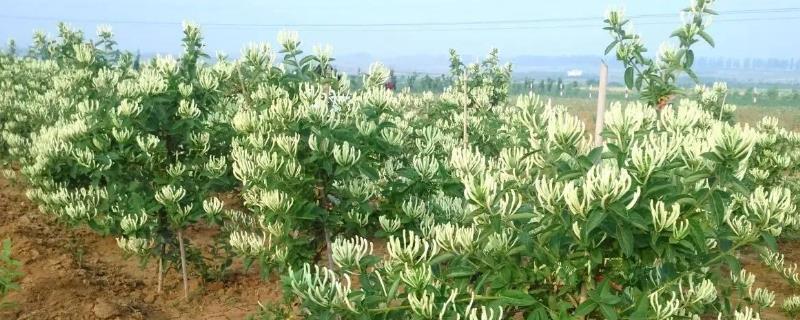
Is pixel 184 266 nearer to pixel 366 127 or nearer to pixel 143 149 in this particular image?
pixel 143 149

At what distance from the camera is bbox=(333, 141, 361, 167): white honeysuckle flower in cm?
416

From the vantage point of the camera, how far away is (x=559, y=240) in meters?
2.68

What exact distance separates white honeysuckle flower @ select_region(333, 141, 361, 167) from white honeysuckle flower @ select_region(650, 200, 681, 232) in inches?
80.1

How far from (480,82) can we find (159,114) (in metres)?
5.83

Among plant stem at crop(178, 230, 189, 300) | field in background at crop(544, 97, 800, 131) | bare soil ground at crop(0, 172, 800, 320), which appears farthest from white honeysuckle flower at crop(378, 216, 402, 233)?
field in background at crop(544, 97, 800, 131)

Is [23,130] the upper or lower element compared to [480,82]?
lower

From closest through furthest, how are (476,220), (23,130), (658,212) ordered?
1. (658,212)
2. (476,220)
3. (23,130)

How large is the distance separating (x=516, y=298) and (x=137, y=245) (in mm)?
5087

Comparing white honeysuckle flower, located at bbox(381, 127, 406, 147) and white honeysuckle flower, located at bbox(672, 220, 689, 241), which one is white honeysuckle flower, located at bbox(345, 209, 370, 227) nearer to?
white honeysuckle flower, located at bbox(381, 127, 406, 147)

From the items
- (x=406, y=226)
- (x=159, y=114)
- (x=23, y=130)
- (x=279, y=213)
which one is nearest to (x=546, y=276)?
(x=406, y=226)

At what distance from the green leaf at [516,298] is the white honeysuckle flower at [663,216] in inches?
21.2

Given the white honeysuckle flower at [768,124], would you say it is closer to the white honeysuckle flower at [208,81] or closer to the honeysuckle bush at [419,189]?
the honeysuckle bush at [419,189]

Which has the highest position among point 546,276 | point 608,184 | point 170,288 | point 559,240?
point 608,184

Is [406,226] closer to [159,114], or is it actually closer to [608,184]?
[608,184]
